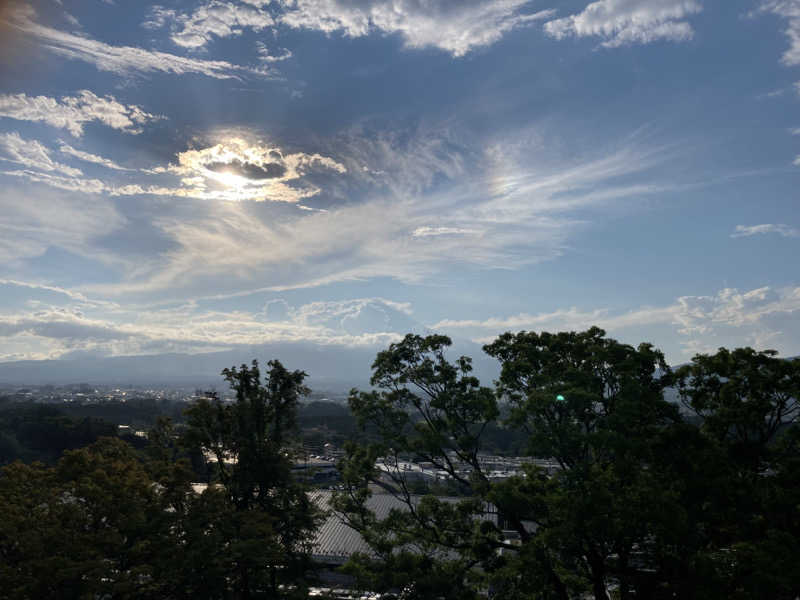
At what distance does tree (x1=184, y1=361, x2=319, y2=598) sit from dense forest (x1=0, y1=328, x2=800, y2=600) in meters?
0.08

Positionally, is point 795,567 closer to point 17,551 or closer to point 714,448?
point 714,448

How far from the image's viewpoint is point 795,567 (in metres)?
10.6

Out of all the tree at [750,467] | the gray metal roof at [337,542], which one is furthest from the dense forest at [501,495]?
the gray metal roof at [337,542]

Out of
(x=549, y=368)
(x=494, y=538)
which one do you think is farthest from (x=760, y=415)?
(x=494, y=538)

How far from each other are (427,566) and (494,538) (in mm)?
2580

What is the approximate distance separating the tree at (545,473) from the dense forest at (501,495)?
0.21 feet

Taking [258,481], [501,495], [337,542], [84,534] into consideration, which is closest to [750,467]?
[501,495]

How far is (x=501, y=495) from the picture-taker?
1400 centimetres

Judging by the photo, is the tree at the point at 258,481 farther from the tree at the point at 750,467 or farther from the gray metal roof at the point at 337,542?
the tree at the point at 750,467

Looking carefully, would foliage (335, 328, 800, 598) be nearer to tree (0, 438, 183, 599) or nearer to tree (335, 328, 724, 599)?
tree (335, 328, 724, 599)

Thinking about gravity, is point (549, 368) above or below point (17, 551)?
above

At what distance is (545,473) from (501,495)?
11.1 feet

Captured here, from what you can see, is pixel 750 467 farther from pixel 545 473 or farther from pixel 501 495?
pixel 501 495

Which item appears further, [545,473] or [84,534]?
[545,473]
